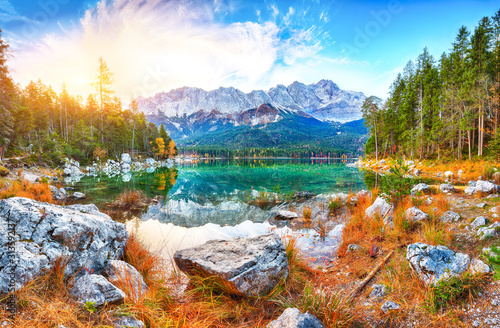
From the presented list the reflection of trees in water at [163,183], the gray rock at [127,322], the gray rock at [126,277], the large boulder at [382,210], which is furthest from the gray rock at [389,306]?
the reflection of trees in water at [163,183]

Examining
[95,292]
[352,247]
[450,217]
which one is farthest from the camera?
[450,217]

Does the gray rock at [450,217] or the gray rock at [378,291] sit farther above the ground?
A: the gray rock at [450,217]

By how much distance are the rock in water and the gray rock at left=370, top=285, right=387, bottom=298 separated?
1622mm

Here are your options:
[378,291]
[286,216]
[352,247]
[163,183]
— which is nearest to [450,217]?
[352,247]

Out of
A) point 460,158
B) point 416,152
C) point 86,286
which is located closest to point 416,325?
point 86,286

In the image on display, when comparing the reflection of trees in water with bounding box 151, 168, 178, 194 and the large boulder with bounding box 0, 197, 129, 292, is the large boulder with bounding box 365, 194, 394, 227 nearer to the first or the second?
the large boulder with bounding box 0, 197, 129, 292

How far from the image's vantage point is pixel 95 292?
2.88 m

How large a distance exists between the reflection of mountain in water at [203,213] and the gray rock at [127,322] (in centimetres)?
700

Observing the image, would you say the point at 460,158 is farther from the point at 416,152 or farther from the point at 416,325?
the point at 416,325

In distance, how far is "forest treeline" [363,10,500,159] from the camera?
23969 mm

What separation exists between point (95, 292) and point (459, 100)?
37.6 meters

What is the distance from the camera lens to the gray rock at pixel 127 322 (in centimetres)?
255

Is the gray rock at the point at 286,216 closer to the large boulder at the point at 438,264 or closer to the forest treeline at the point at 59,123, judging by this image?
the large boulder at the point at 438,264

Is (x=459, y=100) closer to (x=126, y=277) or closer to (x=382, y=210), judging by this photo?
(x=382, y=210)
